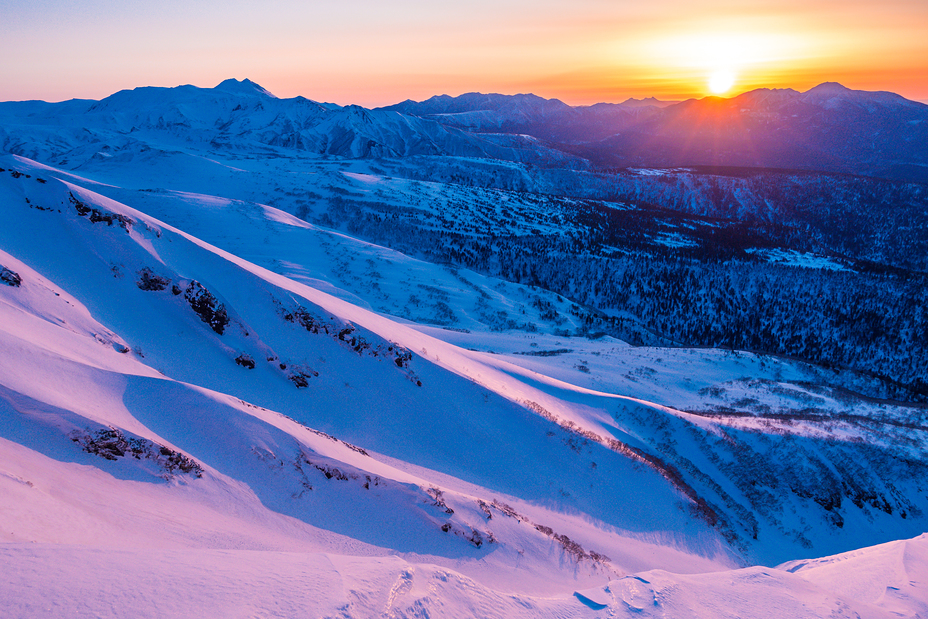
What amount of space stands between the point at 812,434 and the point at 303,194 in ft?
269

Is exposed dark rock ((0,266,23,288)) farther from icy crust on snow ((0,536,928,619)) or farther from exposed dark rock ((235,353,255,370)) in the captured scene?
icy crust on snow ((0,536,928,619))

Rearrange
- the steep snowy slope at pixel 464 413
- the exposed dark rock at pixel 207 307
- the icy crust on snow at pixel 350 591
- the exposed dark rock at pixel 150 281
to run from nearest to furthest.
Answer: the icy crust on snow at pixel 350 591 → the steep snowy slope at pixel 464 413 → the exposed dark rock at pixel 207 307 → the exposed dark rock at pixel 150 281

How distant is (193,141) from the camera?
517ft

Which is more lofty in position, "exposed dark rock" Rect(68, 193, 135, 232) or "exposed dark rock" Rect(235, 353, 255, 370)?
"exposed dark rock" Rect(68, 193, 135, 232)

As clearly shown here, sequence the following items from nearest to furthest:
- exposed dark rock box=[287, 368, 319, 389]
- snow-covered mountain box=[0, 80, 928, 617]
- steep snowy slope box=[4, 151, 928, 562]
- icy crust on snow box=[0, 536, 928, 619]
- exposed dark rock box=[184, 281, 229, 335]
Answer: icy crust on snow box=[0, 536, 928, 619] → snow-covered mountain box=[0, 80, 928, 617] → steep snowy slope box=[4, 151, 928, 562] → exposed dark rock box=[287, 368, 319, 389] → exposed dark rock box=[184, 281, 229, 335]

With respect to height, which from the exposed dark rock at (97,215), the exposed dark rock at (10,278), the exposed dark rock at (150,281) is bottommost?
the exposed dark rock at (150,281)

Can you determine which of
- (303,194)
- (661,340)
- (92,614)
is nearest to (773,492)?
(92,614)

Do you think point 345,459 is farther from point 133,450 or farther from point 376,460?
point 133,450

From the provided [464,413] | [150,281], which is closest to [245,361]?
[150,281]

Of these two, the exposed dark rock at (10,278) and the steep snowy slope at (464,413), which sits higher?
the exposed dark rock at (10,278)

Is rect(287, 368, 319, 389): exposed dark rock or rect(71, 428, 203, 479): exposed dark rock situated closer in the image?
rect(71, 428, 203, 479): exposed dark rock

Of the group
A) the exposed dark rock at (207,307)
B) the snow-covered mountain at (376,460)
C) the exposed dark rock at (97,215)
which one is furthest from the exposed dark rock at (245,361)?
the exposed dark rock at (97,215)

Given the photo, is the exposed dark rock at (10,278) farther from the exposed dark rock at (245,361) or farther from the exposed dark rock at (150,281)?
the exposed dark rock at (245,361)

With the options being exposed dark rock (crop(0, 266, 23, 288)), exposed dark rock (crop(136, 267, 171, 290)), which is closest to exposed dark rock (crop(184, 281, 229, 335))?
exposed dark rock (crop(136, 267, 171, 290))
